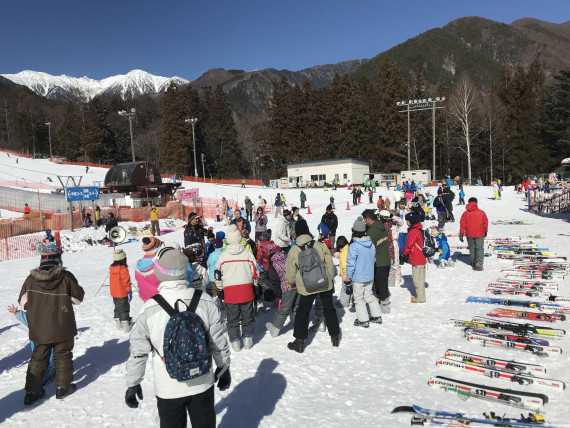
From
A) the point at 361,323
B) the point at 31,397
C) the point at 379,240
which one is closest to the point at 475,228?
the point at 379,240

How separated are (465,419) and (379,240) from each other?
342 centimetres

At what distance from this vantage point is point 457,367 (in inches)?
190

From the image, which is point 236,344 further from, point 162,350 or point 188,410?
point 162,350

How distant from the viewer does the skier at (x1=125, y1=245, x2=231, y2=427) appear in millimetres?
2658

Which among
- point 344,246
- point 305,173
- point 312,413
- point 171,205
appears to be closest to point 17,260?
point 171,205

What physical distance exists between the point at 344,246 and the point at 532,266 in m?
5.39

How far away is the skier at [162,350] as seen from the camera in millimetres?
2658

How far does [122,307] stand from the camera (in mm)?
6750

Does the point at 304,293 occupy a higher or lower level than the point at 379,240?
lower

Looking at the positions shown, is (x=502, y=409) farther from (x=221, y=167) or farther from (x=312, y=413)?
(x=221, y=167)

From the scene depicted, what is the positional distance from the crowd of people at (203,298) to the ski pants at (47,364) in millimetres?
11

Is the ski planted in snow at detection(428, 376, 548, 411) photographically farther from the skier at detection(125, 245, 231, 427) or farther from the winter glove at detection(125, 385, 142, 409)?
the winter glove at detection(125, 385, 142, 409)

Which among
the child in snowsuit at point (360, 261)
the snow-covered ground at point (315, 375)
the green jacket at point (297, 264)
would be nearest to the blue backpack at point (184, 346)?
the snow-covered ground at point (315, 375)

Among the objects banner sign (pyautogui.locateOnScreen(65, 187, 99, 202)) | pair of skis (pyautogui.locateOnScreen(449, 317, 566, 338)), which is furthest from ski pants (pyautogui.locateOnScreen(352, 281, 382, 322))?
banner sign (pyautogui.locateOnScreen(65, 187, 99, 202))
